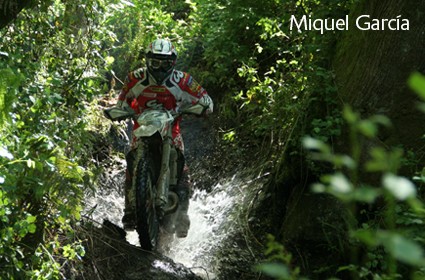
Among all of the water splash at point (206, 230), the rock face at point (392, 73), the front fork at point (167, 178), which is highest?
the rock face at point (392, 73)

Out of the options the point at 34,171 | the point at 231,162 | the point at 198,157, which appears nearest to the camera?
the point at 34,171

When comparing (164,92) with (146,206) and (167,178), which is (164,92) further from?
(146,206)

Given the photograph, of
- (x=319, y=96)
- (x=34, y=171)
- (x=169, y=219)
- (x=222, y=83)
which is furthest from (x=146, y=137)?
(x=222, y=83)

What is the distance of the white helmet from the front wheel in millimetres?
924

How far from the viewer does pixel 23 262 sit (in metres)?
4.08

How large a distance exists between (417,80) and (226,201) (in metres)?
6.81

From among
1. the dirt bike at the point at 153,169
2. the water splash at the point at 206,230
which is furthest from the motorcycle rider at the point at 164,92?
the water splash at the point at 206,230

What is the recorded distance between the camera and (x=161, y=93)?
652 centimetres

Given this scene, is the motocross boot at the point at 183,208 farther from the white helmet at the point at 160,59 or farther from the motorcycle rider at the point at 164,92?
the white helmet at the point at 160,59

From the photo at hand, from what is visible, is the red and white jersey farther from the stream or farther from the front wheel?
the stream

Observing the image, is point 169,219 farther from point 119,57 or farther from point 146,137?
point 119,57

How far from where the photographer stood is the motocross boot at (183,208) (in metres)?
6.49

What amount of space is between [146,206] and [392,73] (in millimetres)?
2402

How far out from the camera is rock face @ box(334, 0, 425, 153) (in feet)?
17.1
